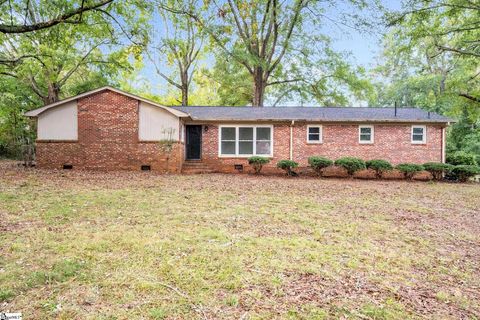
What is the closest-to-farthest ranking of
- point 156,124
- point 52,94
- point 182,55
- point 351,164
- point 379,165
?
1. point 351,164
2. point 379,165
3. point 156,124
4. point 52,94
5. point 182,55

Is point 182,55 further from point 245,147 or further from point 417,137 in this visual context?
point 417,137

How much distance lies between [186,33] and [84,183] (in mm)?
19969

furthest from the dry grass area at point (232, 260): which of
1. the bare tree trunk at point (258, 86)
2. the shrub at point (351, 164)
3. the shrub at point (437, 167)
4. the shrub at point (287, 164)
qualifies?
the bare tree trunk at point (258, 86)

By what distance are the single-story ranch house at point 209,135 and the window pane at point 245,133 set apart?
0.05m

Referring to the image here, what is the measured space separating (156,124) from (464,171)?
49.8 feet

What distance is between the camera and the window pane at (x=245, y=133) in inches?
595

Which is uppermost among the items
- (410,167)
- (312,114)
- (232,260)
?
(312,114)

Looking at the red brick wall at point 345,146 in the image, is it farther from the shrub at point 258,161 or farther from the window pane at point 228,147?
the shrub at point 258,161

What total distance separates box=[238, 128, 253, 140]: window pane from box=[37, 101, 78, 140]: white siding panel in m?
8.11

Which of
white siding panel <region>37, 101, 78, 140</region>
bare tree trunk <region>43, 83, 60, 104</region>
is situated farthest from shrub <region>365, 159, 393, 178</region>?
bare tree trunk <region>43, 83, 60, 104</region>

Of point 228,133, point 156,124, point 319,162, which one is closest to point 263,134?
point 228,133

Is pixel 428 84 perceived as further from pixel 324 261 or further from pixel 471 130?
pixel 324 261

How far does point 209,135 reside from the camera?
14969 mm

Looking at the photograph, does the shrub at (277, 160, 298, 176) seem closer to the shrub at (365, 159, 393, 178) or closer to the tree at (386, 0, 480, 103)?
the shrub at (365, 159, 393, 178)
